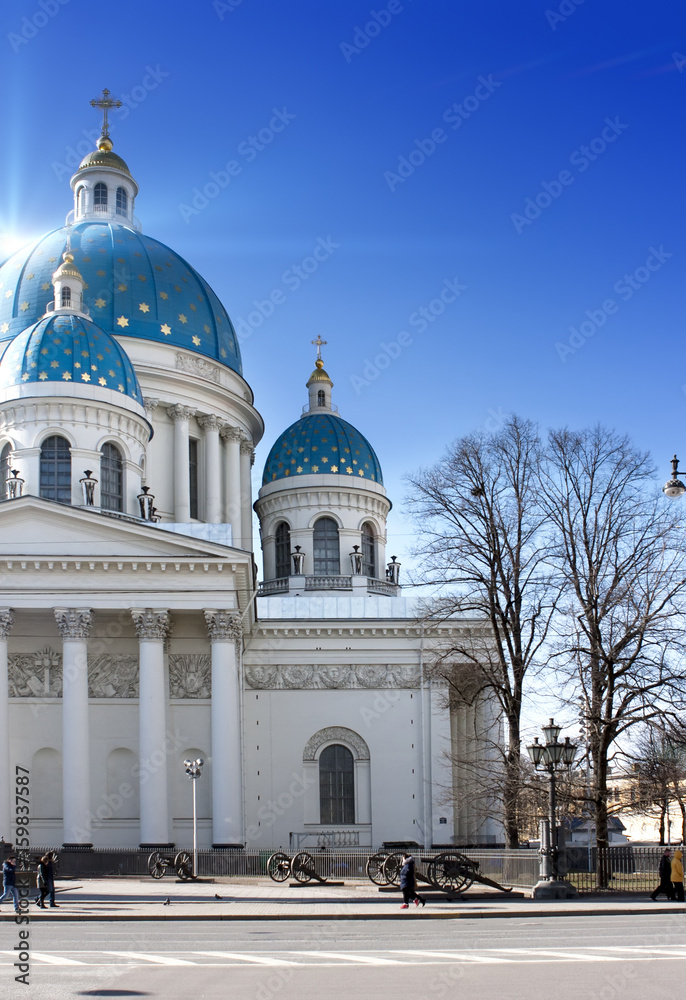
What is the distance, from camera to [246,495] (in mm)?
55156

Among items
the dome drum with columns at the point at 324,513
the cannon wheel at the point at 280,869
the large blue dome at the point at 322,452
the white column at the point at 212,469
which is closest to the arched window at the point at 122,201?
the white column at the point at 212,469

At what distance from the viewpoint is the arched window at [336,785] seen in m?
44.1

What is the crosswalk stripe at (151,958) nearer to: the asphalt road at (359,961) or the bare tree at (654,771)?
the asphalt road at (359,961)

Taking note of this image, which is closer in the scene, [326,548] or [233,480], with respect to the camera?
[233,480]

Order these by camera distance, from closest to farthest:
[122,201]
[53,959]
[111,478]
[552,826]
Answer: [53,959] → [552,826] → [111,478] → [122,201]

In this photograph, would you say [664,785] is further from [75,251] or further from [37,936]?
[75,251]

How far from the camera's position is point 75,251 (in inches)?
2023

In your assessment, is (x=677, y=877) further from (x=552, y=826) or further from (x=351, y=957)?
(x=351, y=957)

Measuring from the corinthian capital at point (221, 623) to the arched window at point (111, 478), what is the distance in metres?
6.80

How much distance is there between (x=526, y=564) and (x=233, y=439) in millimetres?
21450

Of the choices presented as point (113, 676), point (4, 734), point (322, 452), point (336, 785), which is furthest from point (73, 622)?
point (322, 452)

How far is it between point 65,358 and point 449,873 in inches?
934

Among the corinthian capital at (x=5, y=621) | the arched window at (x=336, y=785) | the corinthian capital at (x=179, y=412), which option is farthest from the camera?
the corinthian capital at (x=179, y=412)

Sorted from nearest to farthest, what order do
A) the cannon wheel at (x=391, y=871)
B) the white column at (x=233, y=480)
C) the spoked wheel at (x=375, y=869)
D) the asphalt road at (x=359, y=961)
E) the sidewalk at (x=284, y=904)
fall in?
the asphalt road at (x=359, y=961) < the sidewalk at (x=284, y=904) < the cannon wheel at (x=391, y=871) < the spoked wheel at (x=375, y=869) < the white column at (x=233, y=480)
